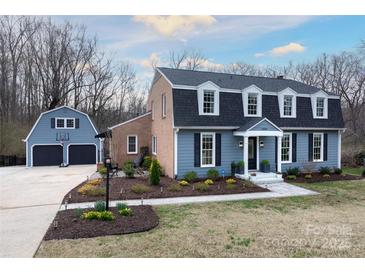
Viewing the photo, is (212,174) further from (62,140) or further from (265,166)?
(62,140)

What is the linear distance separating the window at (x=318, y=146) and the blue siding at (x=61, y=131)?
17365mm

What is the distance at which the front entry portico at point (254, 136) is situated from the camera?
13.7 m

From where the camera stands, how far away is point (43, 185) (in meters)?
12.8

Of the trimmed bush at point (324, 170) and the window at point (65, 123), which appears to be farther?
the window at point (65, 123)

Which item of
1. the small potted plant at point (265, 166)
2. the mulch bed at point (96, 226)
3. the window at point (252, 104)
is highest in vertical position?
the window at point (252, 104)

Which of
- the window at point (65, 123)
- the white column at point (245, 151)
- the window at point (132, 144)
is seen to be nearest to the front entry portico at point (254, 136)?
the white column at point (245, 151)

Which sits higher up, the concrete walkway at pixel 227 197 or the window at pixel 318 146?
the window at pixel 318 146

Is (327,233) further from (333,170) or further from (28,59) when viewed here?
(28,59)

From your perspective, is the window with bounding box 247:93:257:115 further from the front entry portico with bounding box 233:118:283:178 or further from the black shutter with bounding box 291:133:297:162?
the black shutter with bounding box 291:133:297:162

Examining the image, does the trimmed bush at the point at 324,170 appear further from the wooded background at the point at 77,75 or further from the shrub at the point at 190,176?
the wooded background at the point at 77,75

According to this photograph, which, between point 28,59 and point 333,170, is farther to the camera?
point 28,59

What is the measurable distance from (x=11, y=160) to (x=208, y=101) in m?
19.3

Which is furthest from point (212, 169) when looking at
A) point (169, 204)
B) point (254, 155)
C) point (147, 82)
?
point (147, 82)
